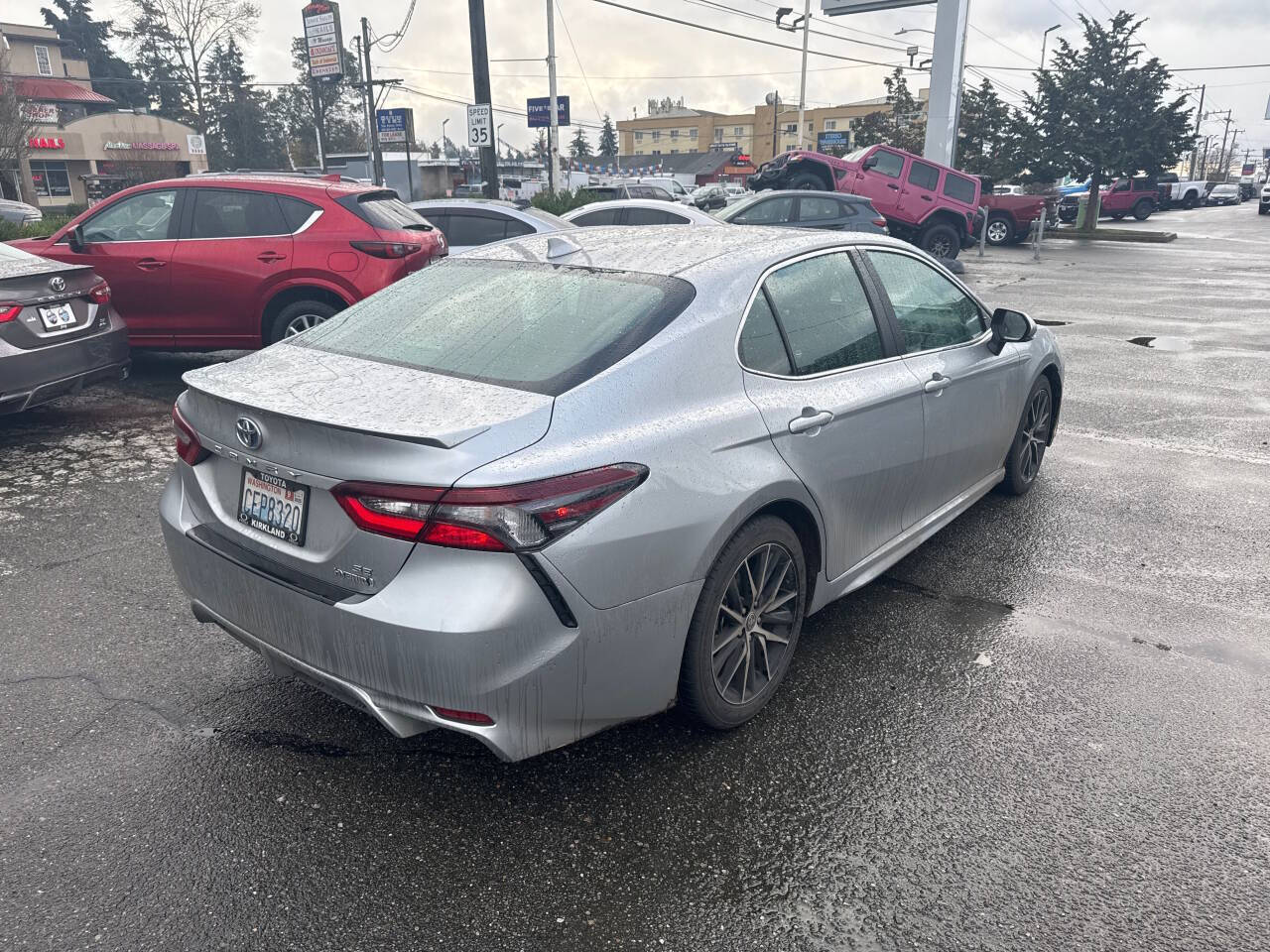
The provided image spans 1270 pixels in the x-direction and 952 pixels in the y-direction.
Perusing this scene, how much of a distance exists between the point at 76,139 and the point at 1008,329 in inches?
2543

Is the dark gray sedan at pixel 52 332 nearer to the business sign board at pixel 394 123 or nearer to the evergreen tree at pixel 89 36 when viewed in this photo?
the business sign board at pixel 394 123

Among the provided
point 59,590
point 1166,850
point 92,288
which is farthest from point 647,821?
point 92,288

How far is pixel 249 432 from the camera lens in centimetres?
259

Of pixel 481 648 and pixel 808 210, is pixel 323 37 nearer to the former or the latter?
pixel 808 210

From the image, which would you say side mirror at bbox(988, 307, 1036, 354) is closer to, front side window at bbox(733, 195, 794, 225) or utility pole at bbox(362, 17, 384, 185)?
front side window at bbox(733, 195, 794, 225)

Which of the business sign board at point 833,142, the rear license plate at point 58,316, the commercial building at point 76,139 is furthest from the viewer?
the business sign board at point 833,142

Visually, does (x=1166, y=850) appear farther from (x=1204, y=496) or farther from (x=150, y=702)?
(x=1204, y=496)

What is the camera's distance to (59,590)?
4062mm

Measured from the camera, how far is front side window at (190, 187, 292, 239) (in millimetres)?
7520

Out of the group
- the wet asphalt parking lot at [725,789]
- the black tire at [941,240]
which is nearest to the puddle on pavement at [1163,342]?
the wet asphalt parking lot at [725,789]

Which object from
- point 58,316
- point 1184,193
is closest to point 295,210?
point 58,316

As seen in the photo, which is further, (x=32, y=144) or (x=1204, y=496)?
(x=32, y=144)

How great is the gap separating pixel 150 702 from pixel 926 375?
10.4 feet

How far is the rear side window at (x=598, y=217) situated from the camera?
40.7ft
